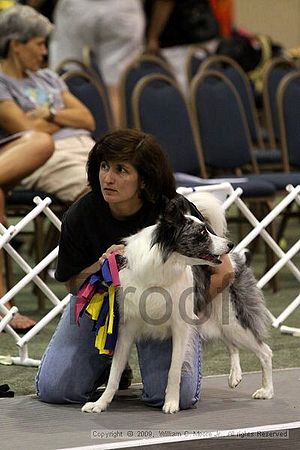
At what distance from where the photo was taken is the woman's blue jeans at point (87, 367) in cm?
325

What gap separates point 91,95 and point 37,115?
0.88 meters

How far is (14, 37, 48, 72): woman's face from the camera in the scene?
477 centimetres

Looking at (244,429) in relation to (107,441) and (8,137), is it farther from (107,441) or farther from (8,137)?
(8,137)

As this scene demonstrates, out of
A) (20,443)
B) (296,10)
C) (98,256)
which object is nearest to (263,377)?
(98,256)

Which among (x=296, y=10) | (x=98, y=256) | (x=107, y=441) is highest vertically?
(x=98, y=256)

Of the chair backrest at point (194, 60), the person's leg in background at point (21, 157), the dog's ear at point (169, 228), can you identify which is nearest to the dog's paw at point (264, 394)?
the dog's ear at point (169, 228)

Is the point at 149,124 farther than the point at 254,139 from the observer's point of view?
No

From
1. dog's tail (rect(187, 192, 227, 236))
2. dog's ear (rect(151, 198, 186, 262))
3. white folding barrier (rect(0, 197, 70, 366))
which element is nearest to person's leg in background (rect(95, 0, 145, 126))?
white folding barrier (rect(0, 197, 70, 366))

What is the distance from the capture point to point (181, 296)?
3.10 meters

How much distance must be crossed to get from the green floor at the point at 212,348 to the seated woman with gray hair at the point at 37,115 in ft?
1.93

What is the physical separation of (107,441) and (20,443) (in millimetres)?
222

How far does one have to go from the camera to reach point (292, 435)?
2.92 meters

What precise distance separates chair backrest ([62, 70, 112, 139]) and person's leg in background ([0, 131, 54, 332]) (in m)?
1.06

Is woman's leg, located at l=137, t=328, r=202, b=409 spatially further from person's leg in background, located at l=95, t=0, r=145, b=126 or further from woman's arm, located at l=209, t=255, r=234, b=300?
person's leg in background, located at l=95, t=0, r=145, b=126
